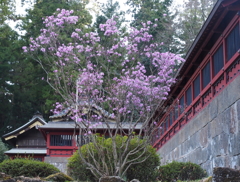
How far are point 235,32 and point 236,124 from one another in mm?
2775

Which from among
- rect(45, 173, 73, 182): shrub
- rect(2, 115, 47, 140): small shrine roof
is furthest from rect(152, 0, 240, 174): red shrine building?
rect(2, 115, 47, 140): small shrine roof

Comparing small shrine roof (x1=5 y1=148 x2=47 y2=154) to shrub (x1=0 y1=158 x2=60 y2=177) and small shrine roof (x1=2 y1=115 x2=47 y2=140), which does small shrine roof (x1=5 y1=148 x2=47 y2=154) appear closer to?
small shrine roof (x1=2 y1=115 x2=47 y2=140)

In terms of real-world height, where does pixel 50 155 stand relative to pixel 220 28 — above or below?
below

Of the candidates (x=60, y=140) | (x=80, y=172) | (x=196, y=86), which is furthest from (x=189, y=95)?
(x=60, y=140)

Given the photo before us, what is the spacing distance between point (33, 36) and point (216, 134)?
3535 cm

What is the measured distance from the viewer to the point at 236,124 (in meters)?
11.6

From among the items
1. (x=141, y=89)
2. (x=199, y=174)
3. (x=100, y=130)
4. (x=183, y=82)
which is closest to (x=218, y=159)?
(x=199, y=174)

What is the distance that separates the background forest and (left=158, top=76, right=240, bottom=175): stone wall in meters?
24.4

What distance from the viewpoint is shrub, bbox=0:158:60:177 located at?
1534 centimetres

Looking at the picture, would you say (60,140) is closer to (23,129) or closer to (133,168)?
(23,129)

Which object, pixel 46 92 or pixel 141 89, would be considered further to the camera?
pixel 46 92

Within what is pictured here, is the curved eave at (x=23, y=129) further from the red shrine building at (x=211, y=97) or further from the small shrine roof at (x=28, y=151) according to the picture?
the red shrine building at (x=211, y=97)

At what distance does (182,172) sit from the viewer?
14.8 meters

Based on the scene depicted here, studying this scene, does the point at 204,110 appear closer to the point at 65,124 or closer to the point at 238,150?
the point at 238,150
